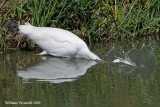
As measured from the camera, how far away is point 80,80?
624 centimetres

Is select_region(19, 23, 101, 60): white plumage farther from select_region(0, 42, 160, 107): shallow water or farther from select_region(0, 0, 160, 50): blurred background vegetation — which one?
select_region(0, 0, 160, 50): blurred background vegetation

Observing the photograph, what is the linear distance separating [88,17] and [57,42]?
1.37 meters

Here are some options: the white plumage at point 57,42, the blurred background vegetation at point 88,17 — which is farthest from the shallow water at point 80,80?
the blurred background vegetation at point 88,17

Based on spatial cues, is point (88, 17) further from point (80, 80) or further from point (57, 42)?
point (80, 80)

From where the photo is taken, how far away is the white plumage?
7.65 metres

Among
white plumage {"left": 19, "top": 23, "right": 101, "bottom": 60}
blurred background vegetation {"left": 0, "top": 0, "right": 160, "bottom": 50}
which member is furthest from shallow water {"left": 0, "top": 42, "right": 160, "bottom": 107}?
blurred background vegetation {"left": 0, "top": 0, "right": 160, "bottom": 50}

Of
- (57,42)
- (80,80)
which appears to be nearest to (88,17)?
(57,42)

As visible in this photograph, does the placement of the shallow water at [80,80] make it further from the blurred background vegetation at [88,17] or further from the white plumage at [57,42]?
the blurred background vegetation at [88,17]

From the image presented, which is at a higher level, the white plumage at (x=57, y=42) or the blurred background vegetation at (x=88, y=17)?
the blurred background vegetation at (x=88, y=17)

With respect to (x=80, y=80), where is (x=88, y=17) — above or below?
above

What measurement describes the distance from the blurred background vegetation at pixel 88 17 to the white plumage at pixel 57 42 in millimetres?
460

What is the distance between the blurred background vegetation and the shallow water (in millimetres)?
473

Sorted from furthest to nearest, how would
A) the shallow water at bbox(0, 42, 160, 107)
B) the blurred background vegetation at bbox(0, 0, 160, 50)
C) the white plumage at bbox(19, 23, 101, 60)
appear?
the blurred background vegetation at bbox(0, 0, 160, 50), the white plumage at bbox(19, 23, 101, 60), the shallow water at bbox(0, 42, 160, 107)

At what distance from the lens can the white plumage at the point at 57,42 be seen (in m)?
7.65
